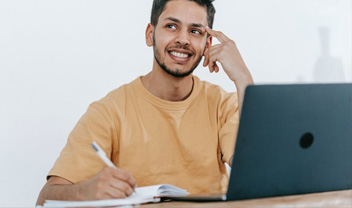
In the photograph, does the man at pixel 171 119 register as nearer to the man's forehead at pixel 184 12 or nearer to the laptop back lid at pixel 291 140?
the man's forehead at pixel 184 12

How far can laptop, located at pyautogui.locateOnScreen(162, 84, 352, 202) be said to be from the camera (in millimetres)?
850

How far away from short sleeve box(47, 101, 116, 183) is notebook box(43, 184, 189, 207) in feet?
1.13

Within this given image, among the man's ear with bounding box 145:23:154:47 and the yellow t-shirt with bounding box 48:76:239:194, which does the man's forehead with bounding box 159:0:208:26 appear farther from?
the yellow t-shirt with bounding box 48:76:239:194

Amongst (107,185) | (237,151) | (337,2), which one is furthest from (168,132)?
(337,2)

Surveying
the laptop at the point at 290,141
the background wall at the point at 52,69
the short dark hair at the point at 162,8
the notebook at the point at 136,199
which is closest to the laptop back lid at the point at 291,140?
the laptop at the point at 290,141

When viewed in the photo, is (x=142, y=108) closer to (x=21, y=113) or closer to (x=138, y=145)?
(x=138, y=145)

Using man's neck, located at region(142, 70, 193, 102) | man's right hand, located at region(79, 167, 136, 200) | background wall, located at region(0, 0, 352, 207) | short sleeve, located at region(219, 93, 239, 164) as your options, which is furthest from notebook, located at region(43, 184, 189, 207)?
background wall, located at region(0, 0, 352, 207)

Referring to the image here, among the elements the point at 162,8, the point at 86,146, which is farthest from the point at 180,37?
the point at 86,146

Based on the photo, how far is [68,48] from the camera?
1.97 m

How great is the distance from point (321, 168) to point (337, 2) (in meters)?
2.34

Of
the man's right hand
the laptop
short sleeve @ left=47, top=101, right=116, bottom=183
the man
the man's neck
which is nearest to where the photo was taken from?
the laptop

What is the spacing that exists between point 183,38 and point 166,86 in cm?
18

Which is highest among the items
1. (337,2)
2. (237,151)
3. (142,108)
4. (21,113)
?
(337,2)

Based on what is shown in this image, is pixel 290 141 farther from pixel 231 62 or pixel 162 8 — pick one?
pixel 162 8
